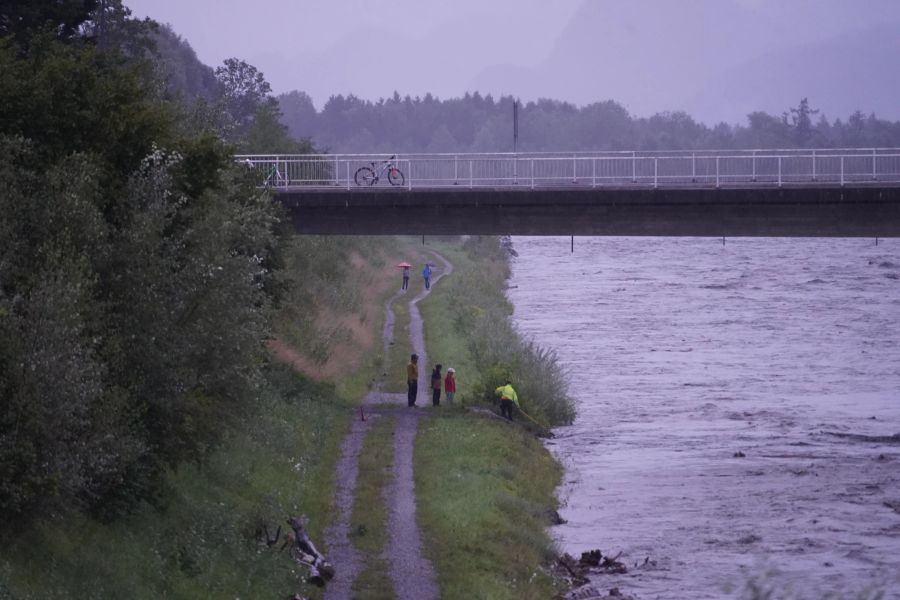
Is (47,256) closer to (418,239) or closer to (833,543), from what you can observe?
(833,543)

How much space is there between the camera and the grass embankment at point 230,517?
13.7 m

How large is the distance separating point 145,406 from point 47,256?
99.0 inches

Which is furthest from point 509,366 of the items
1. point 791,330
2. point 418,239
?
point 418,239

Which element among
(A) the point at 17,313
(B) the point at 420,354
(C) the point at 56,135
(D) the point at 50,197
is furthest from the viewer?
(B) the point at 420,354

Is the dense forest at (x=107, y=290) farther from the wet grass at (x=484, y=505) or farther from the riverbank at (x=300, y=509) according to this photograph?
the wet grass at (x=484, y=505)

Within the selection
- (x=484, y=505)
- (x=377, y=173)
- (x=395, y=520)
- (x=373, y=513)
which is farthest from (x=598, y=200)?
(x=395, y=520)

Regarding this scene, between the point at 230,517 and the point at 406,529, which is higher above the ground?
the point at 230,517

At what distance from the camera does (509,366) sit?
3688 centimetres

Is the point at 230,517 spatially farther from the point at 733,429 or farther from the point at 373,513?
the point at 733,429

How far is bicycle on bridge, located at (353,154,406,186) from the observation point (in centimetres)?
3522

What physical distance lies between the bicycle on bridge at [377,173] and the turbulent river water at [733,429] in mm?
8998

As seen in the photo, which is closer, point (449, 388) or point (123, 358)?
point (123, 358)

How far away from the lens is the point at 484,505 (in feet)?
77.5

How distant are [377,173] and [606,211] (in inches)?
291
